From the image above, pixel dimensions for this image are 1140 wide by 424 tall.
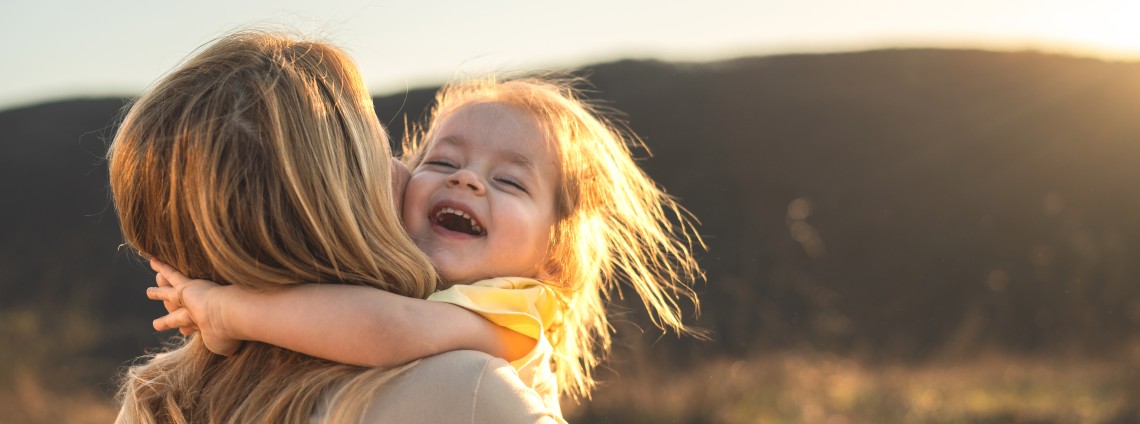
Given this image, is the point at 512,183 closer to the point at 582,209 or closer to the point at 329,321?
the point at 582,209

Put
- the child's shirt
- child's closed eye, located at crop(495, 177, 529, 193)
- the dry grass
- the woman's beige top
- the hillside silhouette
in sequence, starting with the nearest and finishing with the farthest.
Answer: the woman's beige top, the child's shirt, child's closed eye, located at crop(495, 177, 529, 193), the dry grass, the hillside silhouette

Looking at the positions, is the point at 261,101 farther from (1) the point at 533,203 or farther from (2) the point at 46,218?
(2) the point at 46,218

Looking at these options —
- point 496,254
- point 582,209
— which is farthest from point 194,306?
point 582,209

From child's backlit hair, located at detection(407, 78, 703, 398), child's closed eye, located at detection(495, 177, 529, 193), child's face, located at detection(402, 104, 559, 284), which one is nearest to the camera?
child's face, located at detection(402, 104, 559, 284)

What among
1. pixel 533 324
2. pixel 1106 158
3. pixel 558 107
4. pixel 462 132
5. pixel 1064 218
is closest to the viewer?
pixel 533 324

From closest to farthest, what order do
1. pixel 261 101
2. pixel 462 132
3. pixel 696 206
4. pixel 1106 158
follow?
1. pixel 261 101
2. pixel 462 132
3. pixel 1106 158
4. pixel 696 206

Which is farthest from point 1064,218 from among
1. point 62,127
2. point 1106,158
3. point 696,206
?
point 62,127

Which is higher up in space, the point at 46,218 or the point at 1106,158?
the point at 1106,158

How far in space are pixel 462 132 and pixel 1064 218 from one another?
14.6 meters

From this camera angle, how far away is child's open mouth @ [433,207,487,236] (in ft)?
6.39

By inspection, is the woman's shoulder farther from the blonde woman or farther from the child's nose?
the child's nose

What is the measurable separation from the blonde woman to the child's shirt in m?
0.09

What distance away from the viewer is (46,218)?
17.8 metres

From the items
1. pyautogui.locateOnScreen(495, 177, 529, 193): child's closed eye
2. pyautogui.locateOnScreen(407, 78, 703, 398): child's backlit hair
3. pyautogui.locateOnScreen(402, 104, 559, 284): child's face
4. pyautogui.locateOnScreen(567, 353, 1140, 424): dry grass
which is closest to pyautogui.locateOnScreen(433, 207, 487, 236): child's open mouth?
pyautogui.locateOnScreen(402, 104, 559, 284): child's face
